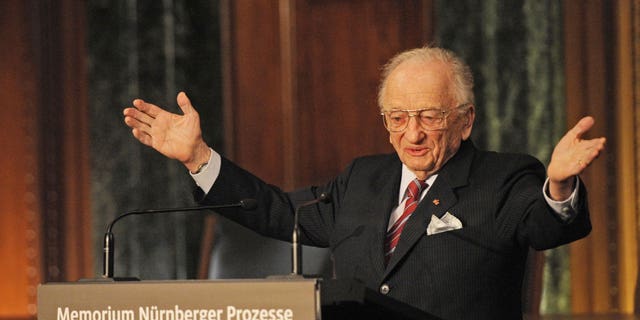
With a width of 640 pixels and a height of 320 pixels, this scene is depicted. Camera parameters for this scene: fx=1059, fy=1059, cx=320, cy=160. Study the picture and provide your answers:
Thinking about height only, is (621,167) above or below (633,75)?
below

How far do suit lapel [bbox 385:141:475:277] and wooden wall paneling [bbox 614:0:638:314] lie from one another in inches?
55.9

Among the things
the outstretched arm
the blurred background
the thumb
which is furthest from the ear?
the blurred background

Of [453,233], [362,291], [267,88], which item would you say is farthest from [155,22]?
[362,291]

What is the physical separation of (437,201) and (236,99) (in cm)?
186

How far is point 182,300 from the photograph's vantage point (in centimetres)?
200

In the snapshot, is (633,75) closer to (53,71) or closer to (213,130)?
(213,130)

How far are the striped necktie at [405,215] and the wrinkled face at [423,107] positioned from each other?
1.2 inches

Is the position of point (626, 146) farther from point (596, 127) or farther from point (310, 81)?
point (310, 81)

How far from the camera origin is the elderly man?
2.60 meters

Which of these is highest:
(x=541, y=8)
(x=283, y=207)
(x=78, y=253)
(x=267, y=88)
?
(x=541, y=8)

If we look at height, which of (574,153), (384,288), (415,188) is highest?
(574,153)

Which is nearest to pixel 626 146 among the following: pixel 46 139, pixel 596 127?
pixel 596 127

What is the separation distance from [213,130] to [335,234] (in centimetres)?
159

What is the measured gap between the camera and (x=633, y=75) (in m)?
4.04
